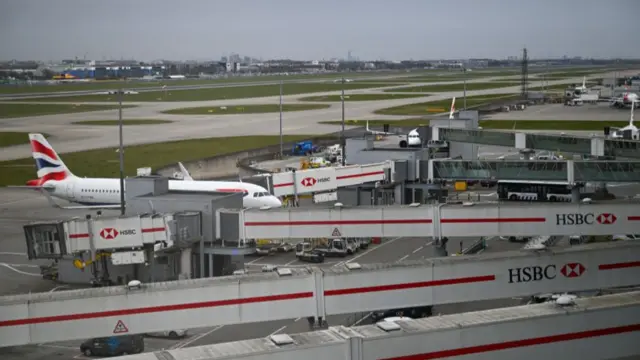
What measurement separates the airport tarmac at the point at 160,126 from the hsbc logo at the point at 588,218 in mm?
63021

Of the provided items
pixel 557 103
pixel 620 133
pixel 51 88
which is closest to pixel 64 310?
pixel 620 133

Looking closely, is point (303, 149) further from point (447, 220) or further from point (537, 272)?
point (537, 272)

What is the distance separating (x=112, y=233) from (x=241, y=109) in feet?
376

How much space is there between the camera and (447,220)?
35094 millimetres

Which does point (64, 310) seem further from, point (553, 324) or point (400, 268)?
point (553, 324)

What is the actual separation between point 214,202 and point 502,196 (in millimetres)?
31961

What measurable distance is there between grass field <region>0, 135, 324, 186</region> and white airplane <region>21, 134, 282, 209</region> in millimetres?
12022

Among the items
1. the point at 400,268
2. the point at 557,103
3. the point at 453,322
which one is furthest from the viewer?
the point at 557,103

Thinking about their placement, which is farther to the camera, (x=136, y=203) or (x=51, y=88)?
(x=51, y=88)

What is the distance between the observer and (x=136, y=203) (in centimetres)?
3678

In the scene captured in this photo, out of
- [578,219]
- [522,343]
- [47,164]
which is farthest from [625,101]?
[522,343]

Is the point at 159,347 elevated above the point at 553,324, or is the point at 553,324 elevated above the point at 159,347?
the point at 553,324

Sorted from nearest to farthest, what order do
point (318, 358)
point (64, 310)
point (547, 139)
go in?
point (318, 358)
point (64, 310)
point (547, 139)

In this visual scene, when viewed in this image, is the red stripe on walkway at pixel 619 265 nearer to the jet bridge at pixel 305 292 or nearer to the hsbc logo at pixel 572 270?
the jet bridge at pixel 305 292
